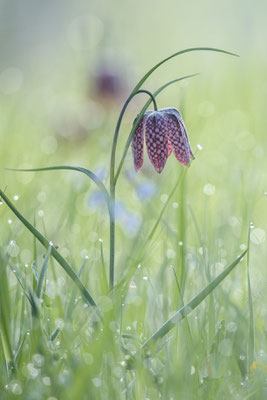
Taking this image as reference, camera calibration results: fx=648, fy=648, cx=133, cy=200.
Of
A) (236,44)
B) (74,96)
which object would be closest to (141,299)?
(74,96)

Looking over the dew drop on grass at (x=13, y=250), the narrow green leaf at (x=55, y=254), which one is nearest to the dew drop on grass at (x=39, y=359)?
the narrow green leaf at (x=55, y=254)

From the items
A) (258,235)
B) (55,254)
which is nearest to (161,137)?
(55,254)

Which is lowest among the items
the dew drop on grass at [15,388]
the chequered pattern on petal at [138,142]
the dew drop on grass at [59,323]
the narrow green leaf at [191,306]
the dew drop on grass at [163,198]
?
the dew drop on grass at [163,198]

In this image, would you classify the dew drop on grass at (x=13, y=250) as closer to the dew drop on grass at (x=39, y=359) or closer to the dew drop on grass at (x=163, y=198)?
the dew drop on grass at (x=39, y=359)

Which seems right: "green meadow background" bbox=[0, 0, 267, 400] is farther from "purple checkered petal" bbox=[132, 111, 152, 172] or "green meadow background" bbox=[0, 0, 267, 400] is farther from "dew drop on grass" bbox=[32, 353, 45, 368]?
"purple checkered petal" bbox=[132, 111, 152, 172]

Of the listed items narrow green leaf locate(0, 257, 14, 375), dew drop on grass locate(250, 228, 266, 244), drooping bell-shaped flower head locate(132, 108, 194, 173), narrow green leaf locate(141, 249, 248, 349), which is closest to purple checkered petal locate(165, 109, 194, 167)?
drooping bell-shaped flower head locate(132, 108, 194, 173)

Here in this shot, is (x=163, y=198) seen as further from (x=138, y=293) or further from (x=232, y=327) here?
(x=232, y=327)
